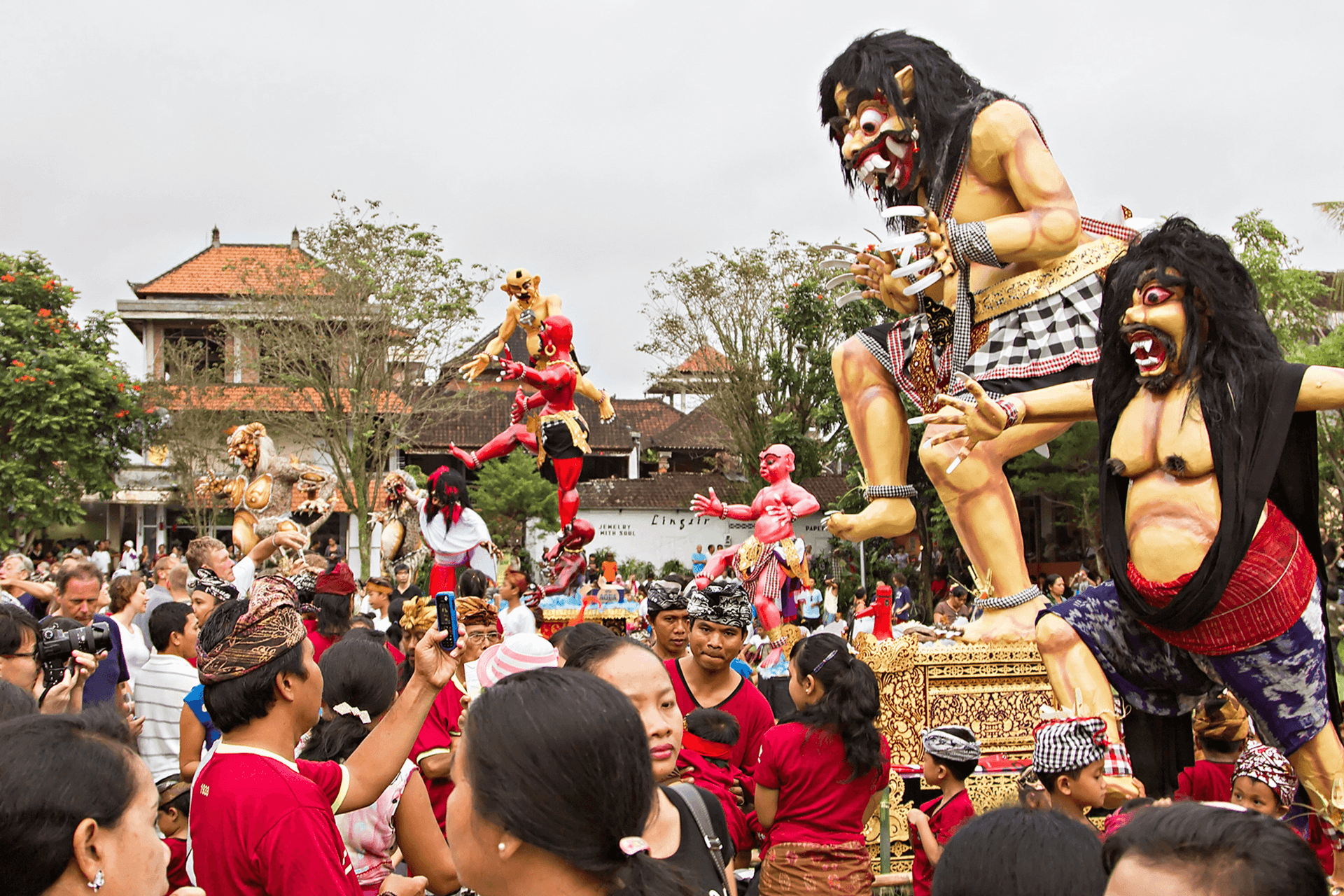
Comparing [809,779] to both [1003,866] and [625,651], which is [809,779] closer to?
[625,651]

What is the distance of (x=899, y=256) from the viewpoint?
16.4ft

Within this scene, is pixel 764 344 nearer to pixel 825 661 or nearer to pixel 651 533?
pixel 651 533

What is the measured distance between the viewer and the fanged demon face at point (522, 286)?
30.7 feet

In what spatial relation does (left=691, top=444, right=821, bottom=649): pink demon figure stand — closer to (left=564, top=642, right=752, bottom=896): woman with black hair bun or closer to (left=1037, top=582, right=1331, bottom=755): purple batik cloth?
(left=1037, top=582, right=1331, bottom=755): purple batik cloth

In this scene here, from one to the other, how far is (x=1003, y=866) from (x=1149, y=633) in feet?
7.74

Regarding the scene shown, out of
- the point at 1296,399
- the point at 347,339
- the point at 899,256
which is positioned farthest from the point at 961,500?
the point at 347,339

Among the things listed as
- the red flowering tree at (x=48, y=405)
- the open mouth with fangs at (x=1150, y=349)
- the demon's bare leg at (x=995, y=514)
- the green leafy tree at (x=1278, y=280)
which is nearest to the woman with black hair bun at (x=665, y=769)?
the open mouth with fangs at (x=1150, y=349)

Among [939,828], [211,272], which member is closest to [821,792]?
[939,828]

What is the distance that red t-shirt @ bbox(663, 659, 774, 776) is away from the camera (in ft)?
12.7

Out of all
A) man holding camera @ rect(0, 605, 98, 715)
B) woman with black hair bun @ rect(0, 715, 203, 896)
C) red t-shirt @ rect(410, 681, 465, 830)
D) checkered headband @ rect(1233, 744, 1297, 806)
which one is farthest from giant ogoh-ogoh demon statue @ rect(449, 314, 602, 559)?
woman with black hair bun @ rect(0, 715, 203, 896)

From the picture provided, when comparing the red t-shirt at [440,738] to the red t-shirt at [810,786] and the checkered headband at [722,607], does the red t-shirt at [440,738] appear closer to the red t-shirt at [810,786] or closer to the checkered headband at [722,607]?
the checkered headband at [722,607]

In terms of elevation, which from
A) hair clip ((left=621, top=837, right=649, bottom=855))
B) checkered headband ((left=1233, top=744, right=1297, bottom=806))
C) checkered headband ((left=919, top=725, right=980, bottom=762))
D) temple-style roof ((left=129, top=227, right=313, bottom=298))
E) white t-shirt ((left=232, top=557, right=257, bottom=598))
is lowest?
checkered headband ((left=1233, top=744, right=1297, bottom=806))

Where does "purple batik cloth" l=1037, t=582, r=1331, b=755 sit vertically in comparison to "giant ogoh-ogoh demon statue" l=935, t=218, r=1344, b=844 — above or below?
below

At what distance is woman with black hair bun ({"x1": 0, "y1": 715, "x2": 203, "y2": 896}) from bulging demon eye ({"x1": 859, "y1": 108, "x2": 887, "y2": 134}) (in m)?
4.15
